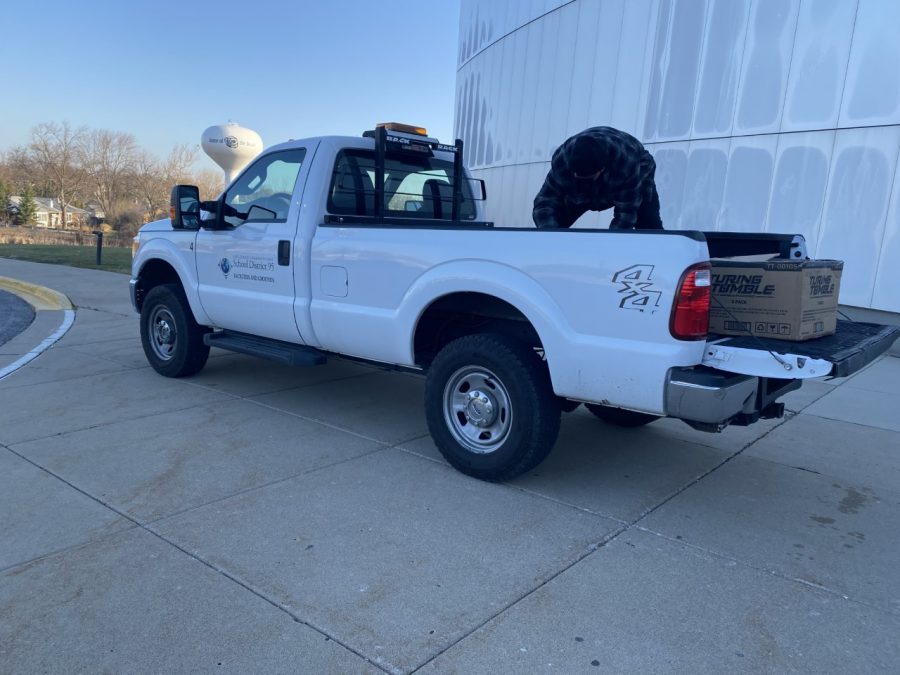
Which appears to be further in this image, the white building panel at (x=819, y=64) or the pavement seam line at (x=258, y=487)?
the white building panel at (x=819, y=64)

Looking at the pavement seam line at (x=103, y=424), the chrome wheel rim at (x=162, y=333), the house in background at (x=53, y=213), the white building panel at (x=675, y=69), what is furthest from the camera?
the house in background at (x=53, y=213)

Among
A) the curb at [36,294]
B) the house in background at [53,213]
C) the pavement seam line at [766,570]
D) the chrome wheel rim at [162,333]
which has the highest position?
the chrome wheel rim at [162,333]

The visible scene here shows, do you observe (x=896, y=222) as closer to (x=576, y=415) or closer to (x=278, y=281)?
(x=576, y=415)

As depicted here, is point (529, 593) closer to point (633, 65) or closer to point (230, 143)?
point (633, 65)

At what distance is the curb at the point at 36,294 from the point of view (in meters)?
10.4

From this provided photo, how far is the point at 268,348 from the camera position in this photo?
520 cm

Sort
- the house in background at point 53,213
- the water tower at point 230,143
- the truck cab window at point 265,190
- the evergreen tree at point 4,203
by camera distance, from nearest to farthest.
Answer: the truck cab window at point 265,190, the water tower at point 230,143, the evergreen tree at point 4,203, the house in background at point 53,213

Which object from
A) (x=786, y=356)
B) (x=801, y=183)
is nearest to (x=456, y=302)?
(x=786, y=356)

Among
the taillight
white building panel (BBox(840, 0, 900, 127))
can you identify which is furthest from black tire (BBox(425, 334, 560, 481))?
white building panel (BBox(840, 0, 900, 127))

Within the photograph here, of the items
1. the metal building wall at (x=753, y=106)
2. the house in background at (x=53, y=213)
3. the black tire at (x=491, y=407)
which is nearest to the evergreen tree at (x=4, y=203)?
the house in background at (x=53, y=213)

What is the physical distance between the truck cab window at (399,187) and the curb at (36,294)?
7394mm

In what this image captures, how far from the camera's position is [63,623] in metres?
2.47

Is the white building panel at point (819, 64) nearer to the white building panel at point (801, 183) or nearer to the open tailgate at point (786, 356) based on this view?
the white building panel at point (801, 183)

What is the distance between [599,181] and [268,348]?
110 inches
